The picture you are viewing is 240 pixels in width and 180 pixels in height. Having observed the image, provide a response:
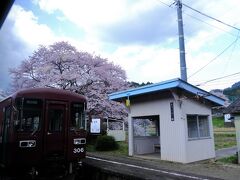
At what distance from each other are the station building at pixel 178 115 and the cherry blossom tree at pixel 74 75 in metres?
6.90

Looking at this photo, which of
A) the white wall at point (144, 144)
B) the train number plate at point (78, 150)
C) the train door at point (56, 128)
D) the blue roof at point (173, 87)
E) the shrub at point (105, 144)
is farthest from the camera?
the shrub at point (105, 144)

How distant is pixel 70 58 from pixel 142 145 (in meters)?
10.2

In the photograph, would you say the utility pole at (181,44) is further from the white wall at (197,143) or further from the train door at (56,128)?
the train door at (56,128)

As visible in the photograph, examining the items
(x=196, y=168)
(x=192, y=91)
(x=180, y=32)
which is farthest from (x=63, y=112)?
(x=180, y=32)

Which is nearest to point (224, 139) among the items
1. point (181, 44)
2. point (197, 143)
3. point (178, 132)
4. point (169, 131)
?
point (181, 44)

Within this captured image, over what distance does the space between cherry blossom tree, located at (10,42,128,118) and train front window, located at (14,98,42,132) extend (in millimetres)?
12792

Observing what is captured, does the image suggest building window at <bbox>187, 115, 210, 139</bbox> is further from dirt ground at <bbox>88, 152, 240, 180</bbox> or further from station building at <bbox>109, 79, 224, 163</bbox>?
dirt ground at <bbox>88, 152, 240, 180</bbox>

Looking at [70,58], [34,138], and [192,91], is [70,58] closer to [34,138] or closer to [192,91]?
[192,91]

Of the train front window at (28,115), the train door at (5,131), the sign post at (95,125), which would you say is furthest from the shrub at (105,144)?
the train front window at (28,115)

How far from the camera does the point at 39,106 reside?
8.59 metres

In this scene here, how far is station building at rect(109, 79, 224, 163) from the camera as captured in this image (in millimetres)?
12867

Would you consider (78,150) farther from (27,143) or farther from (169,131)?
(169,131)

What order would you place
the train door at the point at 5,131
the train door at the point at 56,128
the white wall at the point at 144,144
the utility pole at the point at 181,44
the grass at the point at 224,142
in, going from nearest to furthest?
the train door at the point at 56,128 → the train door at the point at 5,131 → the white wall at the point at 144,144 → the utility pole at the point at 181,44 → the grass at the point at 224,142

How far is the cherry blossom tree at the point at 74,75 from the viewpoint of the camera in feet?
71.7
